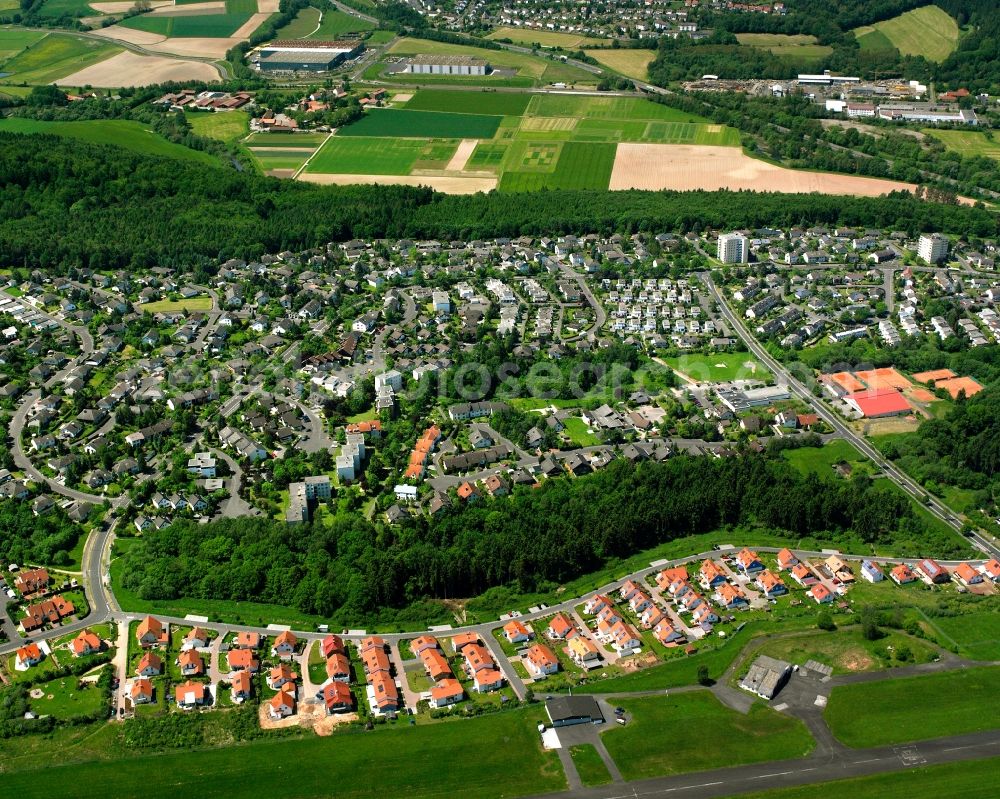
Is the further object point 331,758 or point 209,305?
point 209,305

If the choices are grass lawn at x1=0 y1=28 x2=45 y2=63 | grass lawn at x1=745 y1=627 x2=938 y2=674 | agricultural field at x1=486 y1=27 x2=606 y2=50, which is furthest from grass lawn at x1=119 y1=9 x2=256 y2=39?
grass lawn at x1=745 y1=627 x2=938 y2=674

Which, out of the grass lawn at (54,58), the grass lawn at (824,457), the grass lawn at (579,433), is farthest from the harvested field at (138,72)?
the grass lawn at (824,457)

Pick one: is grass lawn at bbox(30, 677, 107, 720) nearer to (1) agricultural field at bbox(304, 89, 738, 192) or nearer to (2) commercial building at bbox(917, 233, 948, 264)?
(1) agricultural field at bbox(304, 89, 738, 192)

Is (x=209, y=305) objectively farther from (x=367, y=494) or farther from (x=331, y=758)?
(x=331, y=758)

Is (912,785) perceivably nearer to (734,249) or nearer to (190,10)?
(734,249)

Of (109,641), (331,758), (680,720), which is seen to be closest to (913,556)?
(680,720)

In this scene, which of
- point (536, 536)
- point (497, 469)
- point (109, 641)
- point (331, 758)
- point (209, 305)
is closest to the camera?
point (331, 758)
